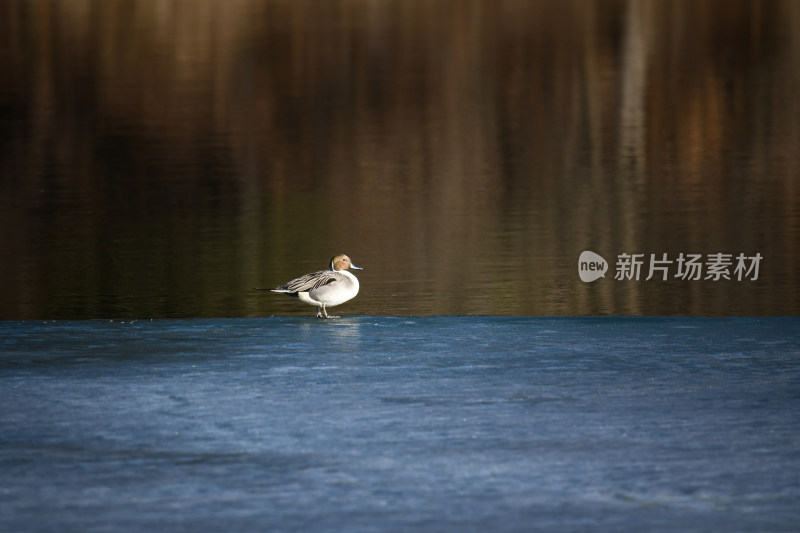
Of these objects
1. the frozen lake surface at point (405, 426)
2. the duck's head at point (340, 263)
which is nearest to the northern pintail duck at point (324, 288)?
the duck's head at point (340, 263)

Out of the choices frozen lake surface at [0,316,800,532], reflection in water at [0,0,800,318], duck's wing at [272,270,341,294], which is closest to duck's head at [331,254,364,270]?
duck's wing at [272,270,341,294]

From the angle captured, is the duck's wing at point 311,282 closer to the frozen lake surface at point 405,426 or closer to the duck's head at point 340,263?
the duck's head at point 340,263

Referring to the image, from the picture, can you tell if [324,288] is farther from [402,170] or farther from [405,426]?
[402,170]

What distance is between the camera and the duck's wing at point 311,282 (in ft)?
30.6

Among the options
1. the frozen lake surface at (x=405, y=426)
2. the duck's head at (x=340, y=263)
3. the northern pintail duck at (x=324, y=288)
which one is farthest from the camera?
the duck's head at (x=340, y=263)

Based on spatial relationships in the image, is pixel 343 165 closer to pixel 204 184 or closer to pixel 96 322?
pixel 204 184

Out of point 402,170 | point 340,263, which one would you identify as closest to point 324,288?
point 340,263

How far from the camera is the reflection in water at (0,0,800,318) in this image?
1277 cm

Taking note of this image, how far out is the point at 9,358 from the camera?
7.71 m

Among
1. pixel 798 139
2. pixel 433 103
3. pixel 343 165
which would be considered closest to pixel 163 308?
pixel 343 165

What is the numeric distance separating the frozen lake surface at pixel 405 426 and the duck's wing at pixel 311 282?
2.25 ft

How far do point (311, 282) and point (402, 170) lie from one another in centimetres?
1439

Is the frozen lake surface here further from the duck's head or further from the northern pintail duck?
the duck's head

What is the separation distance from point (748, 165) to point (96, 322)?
16.5 metres
